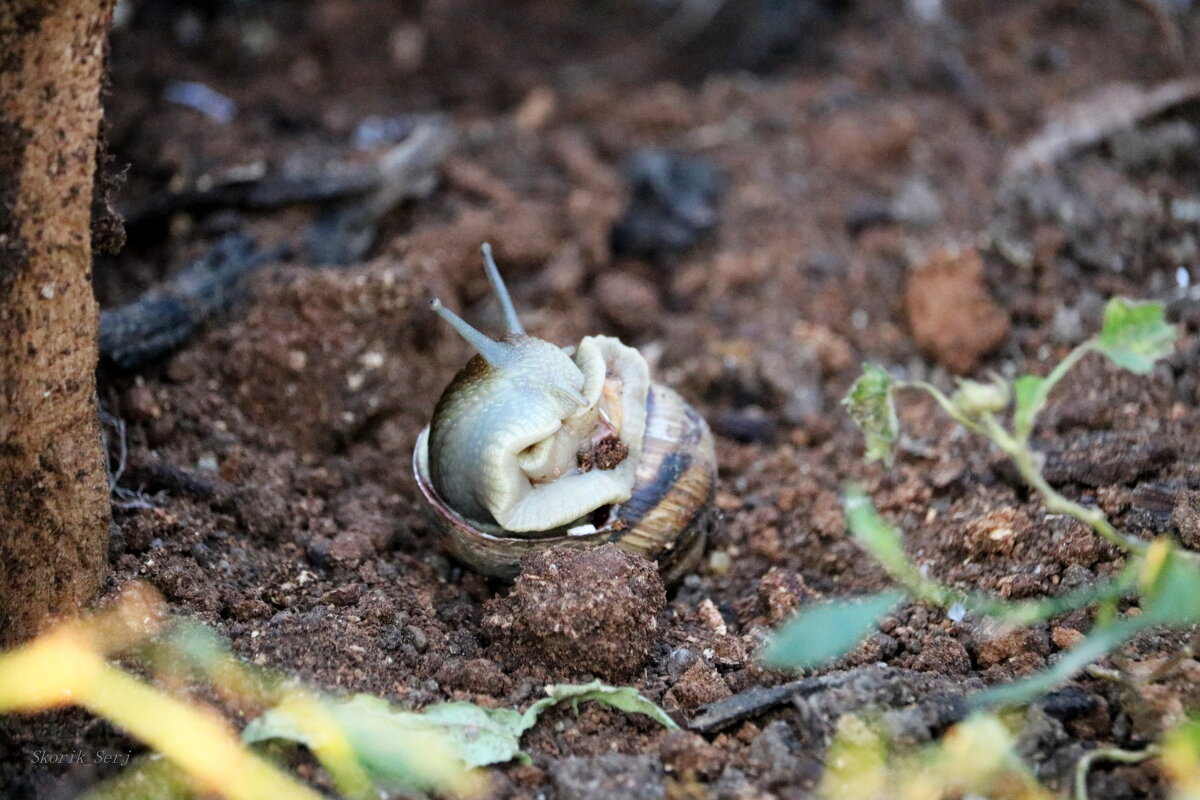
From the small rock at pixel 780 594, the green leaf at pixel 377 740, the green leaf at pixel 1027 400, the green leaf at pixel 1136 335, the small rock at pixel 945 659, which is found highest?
the green leaf at pixel 1136 335

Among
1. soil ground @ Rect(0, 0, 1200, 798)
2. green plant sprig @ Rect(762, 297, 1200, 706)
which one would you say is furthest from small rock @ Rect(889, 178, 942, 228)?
green plant sprig @ Rect(762, 297, 1200, 706)

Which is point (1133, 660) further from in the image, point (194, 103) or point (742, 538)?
point (194, 103)

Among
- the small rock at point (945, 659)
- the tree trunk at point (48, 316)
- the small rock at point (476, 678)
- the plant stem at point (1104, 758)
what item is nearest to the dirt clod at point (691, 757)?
the small rock at point (476, 678)

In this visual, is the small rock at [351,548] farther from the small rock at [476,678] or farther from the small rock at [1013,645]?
the small rock at [1013,645]

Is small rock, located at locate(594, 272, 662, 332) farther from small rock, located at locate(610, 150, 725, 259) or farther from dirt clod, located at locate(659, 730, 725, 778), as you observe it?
dirt clod, located at locate(659, 730, 725, 778)

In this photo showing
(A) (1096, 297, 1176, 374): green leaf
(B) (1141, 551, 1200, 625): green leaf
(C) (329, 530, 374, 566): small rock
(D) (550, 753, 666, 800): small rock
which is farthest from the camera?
(C) (329, 530, 374, 566): small rock

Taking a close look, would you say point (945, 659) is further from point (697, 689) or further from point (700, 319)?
point (700, 319)

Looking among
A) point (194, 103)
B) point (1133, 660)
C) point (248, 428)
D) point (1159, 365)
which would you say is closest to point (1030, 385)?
point (1133, 660)
